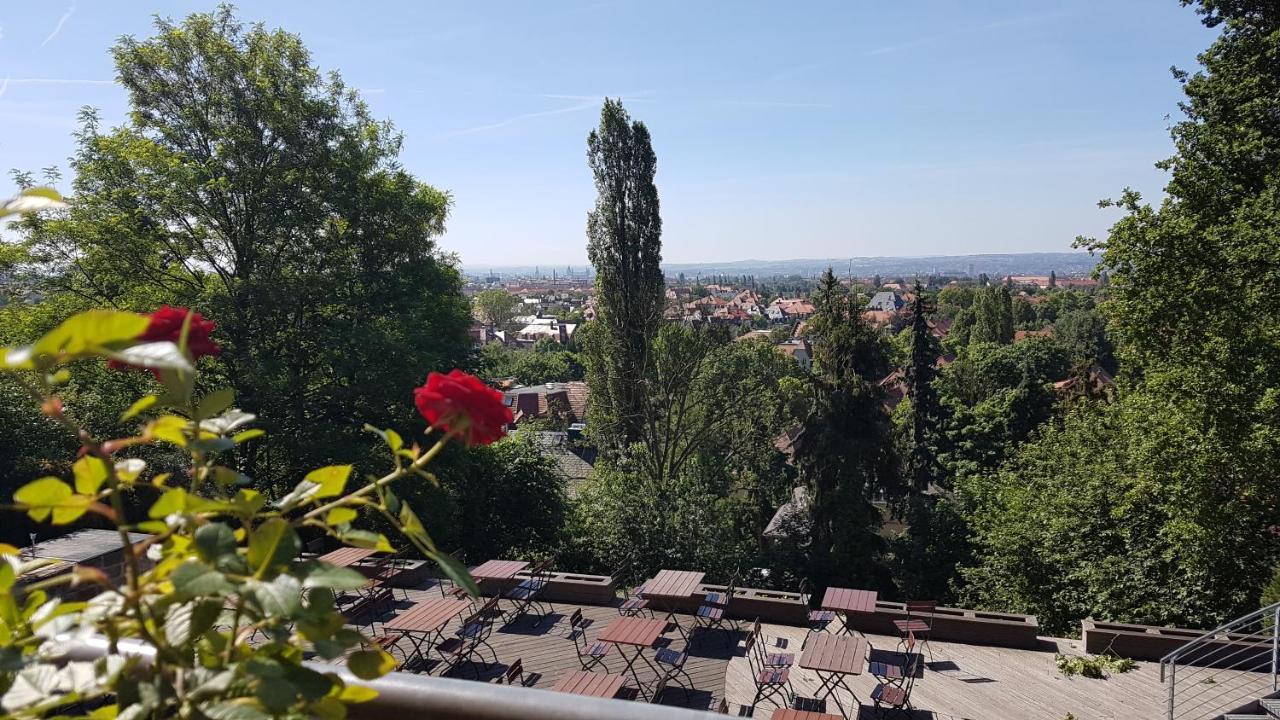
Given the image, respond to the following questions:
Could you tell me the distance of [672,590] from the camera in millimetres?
8156

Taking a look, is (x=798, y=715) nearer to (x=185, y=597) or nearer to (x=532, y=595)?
(x=532, y=595)

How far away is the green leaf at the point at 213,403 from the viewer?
0.84 m

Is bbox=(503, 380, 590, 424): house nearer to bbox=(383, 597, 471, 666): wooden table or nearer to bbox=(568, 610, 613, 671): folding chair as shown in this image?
bbox=(568, 610, 613, 671): folding chair

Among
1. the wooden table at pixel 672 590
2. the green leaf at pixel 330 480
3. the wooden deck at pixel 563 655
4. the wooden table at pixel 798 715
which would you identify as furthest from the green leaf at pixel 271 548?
the wooden table at pixel 672 590

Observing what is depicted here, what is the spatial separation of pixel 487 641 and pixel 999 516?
32.2ft

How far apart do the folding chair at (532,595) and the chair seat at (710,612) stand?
77.7 inches

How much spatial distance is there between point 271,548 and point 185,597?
84 millimetres

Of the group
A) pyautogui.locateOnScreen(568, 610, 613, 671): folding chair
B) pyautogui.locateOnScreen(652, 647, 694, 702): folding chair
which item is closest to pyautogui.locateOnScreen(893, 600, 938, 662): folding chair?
pyautogui.locateOnScreen(652, 647, 694, 702): folding chair

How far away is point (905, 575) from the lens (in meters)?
15.5

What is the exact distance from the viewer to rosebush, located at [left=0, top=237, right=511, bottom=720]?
2.18ft

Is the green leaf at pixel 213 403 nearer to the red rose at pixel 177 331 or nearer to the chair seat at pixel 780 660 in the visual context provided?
the red rose at pixel 177 331

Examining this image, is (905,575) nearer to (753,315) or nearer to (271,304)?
(271,304)

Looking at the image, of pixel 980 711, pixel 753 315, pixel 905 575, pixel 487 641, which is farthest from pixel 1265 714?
pixel 753 315

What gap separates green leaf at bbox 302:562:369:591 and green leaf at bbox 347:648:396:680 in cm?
11
